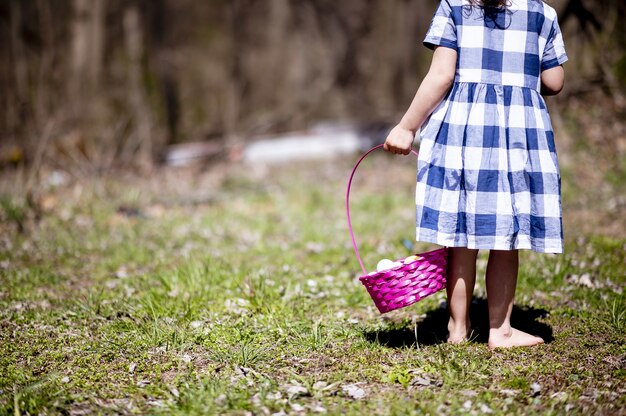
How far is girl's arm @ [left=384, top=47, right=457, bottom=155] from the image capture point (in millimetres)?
2898

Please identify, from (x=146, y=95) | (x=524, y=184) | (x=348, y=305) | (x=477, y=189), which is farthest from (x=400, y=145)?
(x=146, y=95)

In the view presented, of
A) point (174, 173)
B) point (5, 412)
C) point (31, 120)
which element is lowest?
point (174, 173)

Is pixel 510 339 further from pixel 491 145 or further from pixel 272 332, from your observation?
pixel 272 332

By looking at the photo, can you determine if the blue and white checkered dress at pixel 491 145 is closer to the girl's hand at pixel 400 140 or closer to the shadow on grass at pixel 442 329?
the girl's hand at pixel 400 140

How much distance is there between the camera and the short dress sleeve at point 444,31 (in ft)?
9.50

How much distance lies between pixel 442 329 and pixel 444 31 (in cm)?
→ 185

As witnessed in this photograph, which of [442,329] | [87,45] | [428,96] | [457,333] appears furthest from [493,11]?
[87,45]

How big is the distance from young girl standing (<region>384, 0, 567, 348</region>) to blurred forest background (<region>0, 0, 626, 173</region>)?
10.0 feet

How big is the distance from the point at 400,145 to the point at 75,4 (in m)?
13.0

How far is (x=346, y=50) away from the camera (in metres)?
19.3

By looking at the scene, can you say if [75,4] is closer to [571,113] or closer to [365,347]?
[571,113]

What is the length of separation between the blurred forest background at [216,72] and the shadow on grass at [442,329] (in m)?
3.20

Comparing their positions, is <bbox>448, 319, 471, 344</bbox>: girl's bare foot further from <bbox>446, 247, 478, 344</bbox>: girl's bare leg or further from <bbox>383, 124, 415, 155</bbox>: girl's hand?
<bbox>383, 124, 415, 155</bbox>: girl's hand

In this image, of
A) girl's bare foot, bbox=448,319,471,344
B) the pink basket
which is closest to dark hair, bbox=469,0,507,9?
the pink basket
